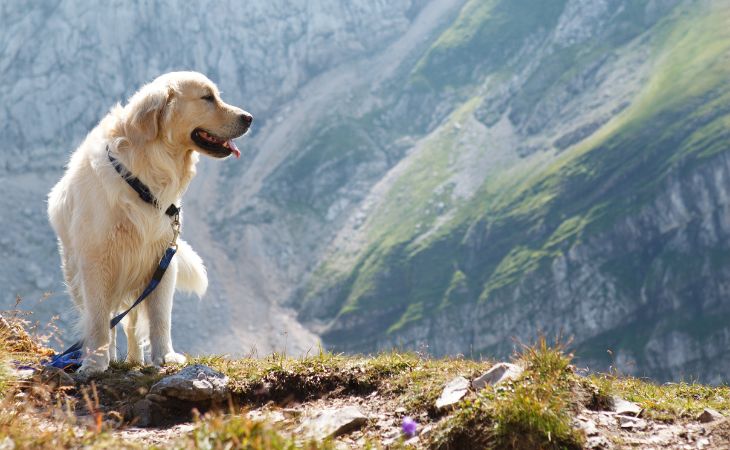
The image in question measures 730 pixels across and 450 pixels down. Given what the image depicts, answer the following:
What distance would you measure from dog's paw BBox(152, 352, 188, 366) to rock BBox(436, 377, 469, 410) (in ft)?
13.5

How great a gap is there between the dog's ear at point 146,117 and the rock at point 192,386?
313cm

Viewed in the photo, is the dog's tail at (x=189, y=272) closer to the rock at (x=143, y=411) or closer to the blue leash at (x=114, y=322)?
the blue leash at (x=114, y=322)

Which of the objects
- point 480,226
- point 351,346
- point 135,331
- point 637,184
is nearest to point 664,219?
point 637,184

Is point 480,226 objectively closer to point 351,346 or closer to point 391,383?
point 351,346

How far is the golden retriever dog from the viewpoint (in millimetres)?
9969

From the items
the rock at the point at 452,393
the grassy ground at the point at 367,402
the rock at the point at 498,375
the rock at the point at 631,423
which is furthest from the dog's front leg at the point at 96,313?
the rock at the point at 631,423

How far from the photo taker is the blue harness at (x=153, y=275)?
973 centimetres

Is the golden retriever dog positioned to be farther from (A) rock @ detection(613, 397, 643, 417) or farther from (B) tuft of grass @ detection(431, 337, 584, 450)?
(A) rock @ detection(613, 397, 643, 417)

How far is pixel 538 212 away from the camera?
19125cm

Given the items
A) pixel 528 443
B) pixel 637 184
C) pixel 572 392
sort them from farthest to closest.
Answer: pixel 637 184 < pixel 572 392 < pixel 528 443

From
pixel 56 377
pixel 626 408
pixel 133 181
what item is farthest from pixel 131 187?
pixel 626 408

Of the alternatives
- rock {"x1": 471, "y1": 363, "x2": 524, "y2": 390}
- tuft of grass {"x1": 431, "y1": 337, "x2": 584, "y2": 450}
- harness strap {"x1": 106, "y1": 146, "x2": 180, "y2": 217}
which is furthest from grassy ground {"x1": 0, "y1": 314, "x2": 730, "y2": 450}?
harness strap {"x1": 106, "y1": 146, "x2": 180, "y2": 217}

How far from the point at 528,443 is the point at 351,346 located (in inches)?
7368

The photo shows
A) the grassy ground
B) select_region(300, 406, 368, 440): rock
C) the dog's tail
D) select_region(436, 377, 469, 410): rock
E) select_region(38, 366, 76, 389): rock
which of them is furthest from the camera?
the dog's tail
